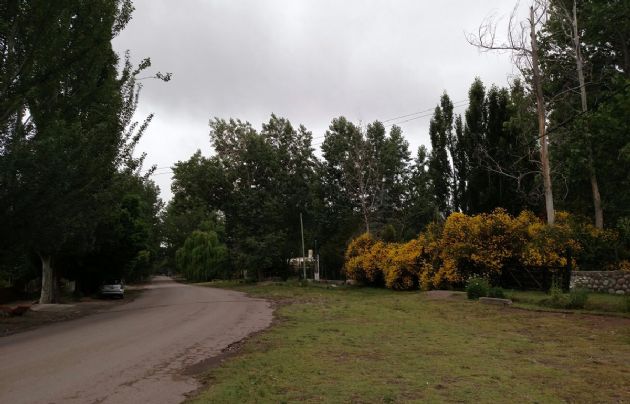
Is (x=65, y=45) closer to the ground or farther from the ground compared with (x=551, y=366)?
farther from the ground

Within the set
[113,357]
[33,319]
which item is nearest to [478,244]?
[113,357]

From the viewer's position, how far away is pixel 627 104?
15.3 metres

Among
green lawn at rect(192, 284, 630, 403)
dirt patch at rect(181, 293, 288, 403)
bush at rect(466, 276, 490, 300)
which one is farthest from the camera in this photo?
bush at rect(466, 276, 490, 300)

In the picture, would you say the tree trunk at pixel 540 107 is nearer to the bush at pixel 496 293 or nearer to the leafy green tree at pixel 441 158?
the bush at pixel 496 293

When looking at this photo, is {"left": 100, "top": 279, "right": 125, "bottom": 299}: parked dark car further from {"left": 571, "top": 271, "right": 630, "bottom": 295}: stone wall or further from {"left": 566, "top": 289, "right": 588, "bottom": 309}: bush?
{"left": 566, "top": 289, "right": 588, "bottom": 309}: bush

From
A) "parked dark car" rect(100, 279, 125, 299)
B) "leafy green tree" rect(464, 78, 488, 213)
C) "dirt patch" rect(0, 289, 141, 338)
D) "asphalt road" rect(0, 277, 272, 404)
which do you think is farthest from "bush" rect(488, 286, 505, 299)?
"parked dark car" rect(100, 279, 125, 299)

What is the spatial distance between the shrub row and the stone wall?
1.27 metres

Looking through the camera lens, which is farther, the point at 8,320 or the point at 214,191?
the point at 214,191

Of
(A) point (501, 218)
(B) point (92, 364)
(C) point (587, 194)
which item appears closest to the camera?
(B) point (92, 364)

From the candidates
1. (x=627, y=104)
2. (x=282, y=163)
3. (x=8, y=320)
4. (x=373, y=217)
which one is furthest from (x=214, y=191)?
(x=627, y=104)

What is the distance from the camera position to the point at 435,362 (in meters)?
8.59

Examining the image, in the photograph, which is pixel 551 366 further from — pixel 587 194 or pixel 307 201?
pixel 307 201

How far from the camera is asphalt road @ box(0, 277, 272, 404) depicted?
6838 mm

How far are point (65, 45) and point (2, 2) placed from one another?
91.1 inches
